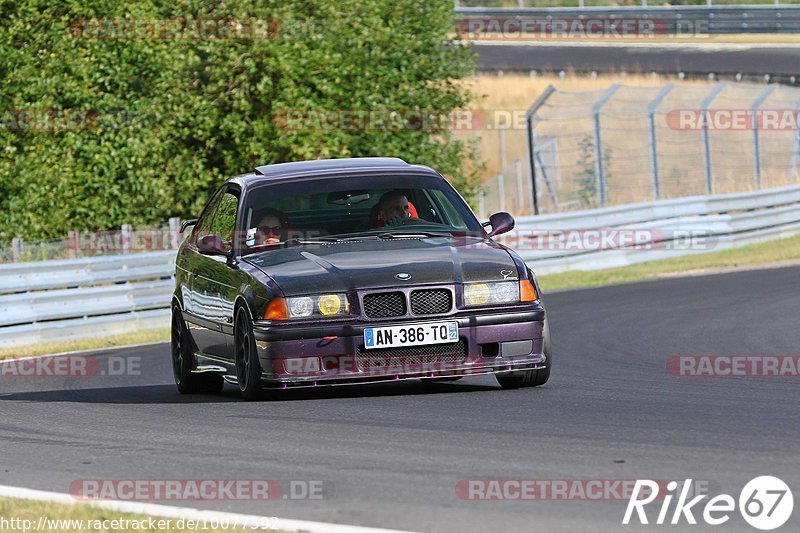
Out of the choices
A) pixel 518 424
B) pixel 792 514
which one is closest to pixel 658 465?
pixel 792 514

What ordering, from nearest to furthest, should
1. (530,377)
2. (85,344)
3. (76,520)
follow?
(76,520) → (530,377) → (85,344)

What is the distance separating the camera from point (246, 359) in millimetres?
9711

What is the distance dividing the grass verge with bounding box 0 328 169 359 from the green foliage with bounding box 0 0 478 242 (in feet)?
20.8

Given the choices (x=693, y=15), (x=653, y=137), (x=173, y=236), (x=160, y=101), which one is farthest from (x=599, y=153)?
(x=693, y=15)

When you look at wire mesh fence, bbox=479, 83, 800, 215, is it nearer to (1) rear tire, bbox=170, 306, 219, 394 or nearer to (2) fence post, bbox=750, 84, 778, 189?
(2) fence post, bbox=750, 84, 778, 189

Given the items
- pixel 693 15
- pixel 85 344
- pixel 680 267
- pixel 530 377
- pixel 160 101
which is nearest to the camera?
pixel 530 377

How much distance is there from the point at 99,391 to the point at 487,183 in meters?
26.5

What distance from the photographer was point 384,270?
9.34 metres

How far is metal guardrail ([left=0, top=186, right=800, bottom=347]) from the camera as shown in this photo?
19078 mm

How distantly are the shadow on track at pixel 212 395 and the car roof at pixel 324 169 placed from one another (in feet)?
4.74

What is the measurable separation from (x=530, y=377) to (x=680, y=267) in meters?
15.2

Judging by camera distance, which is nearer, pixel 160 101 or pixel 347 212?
pixel 347 212

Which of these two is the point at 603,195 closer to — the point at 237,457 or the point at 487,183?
the point at 487,183

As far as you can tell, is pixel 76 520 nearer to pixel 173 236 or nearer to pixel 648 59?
pixel 173 236
